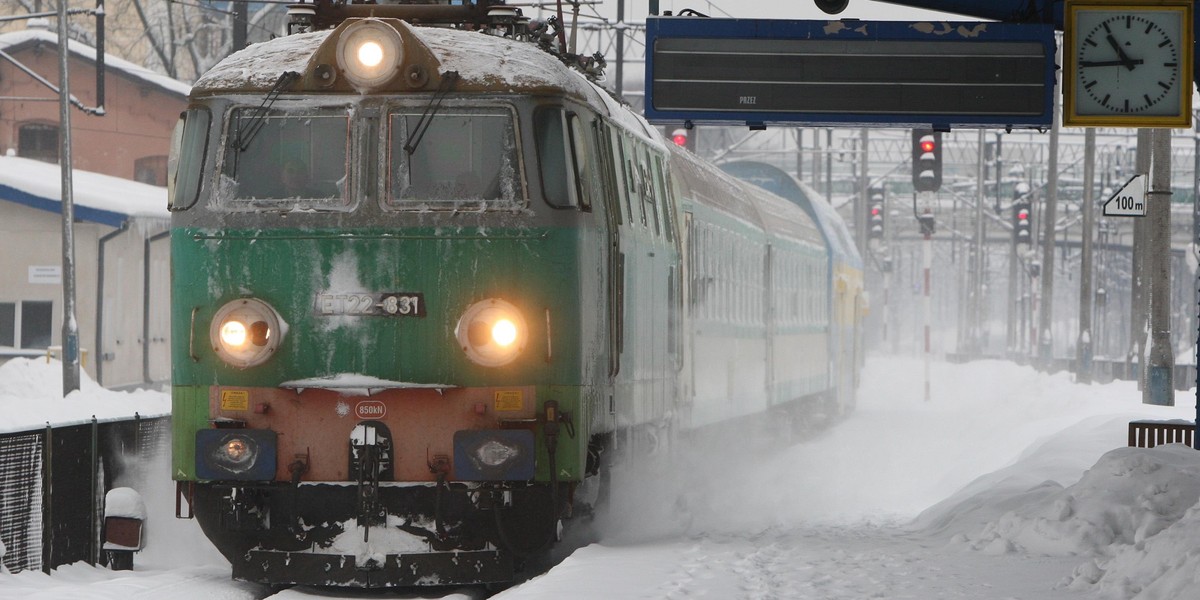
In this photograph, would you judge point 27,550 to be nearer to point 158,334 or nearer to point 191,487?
point 191,487

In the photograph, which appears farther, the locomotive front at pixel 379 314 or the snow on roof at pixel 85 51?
the snow on roof at pixel 85 51

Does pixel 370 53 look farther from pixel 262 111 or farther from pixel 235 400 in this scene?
pixel 235 400

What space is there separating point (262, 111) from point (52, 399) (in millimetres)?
15564

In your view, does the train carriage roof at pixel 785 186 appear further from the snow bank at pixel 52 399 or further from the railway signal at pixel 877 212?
the railway signal at pixel 877 212

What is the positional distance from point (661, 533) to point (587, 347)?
2414mm

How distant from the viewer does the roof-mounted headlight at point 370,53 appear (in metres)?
9.14

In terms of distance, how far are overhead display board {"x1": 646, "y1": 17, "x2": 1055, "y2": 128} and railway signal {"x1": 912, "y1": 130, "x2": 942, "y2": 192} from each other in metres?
14.8

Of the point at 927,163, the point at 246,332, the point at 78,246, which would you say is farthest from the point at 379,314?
the point at 78,246

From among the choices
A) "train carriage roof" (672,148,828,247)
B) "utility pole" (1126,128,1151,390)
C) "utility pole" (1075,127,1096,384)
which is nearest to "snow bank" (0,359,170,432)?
"train carriage roof" (672,148,828,247)

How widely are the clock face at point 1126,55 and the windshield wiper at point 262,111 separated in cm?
559

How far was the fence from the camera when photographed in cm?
959

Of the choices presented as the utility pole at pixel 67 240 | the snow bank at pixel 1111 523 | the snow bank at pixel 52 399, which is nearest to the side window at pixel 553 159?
the snow bank at pixel 1111 523

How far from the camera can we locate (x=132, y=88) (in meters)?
40.2

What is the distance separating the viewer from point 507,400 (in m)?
8.97
